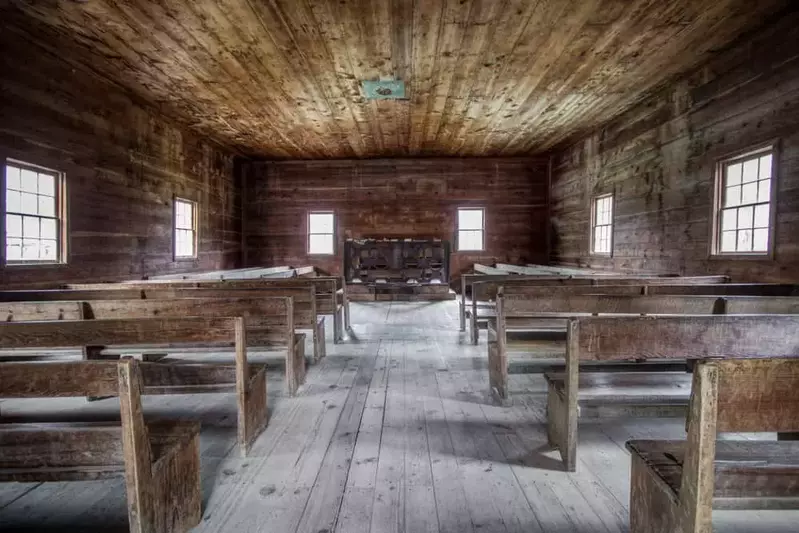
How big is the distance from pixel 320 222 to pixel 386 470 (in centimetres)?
851

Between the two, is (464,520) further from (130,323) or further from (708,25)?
(708,25)

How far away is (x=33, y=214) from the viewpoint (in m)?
4.26

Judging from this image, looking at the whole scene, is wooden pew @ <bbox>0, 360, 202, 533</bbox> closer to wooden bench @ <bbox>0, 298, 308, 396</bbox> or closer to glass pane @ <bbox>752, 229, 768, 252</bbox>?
wooden bench @ <bbox>0, 298, 308, 396</bbox>

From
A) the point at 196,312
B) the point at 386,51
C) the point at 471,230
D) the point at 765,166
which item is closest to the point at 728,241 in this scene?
the point at 765,166

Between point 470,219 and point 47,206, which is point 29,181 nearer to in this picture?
point 47,206

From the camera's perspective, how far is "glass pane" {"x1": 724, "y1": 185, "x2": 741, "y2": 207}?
4398 millimetres

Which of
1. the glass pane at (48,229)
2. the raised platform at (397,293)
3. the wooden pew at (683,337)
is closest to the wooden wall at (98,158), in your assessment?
the glass pane at (48,229)

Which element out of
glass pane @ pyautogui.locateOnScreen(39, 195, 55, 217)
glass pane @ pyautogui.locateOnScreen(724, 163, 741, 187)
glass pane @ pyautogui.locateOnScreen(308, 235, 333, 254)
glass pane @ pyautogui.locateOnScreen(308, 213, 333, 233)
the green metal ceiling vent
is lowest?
glass pane @ pyautogui.locateOnScreen(308, 235, 333, 254)

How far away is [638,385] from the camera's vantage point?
7.45ft

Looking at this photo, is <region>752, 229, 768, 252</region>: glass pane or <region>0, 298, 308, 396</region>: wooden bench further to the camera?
<region>752, 229, 768, 252</region>: glass pane

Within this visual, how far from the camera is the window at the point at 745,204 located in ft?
13.3

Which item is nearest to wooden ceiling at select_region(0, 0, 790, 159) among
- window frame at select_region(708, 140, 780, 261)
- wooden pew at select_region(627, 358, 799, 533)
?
window frame at select_region(708, 140, 780, 261)

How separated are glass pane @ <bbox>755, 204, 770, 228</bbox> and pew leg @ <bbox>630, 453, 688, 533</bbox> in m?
4.05

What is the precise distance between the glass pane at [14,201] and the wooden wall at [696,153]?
288 inches
